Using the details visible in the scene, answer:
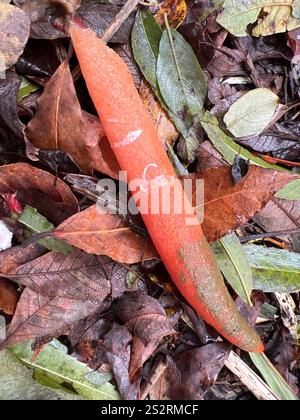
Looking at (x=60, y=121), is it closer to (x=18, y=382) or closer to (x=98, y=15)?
(x=98, y=15)

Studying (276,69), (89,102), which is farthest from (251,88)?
(89,102)

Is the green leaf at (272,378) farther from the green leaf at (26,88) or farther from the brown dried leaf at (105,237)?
the green leaf at (26,88)

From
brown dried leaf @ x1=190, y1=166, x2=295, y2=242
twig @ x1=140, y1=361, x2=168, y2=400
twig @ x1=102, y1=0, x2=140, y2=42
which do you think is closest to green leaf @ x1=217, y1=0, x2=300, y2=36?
twig @ x1=102, y1=0, x2=140, y2=42

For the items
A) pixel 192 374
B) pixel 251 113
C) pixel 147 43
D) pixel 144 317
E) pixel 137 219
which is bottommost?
pixel 192 374

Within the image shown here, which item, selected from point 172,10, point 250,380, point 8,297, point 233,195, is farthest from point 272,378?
point 172,10

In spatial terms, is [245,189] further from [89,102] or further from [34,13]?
[34,13]

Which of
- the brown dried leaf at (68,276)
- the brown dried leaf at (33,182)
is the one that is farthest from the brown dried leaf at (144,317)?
the brown dried leaf at (33,182)

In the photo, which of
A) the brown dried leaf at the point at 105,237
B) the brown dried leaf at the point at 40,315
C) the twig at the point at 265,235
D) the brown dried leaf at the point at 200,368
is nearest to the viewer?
the brown dried leaf at the point at 105,237
